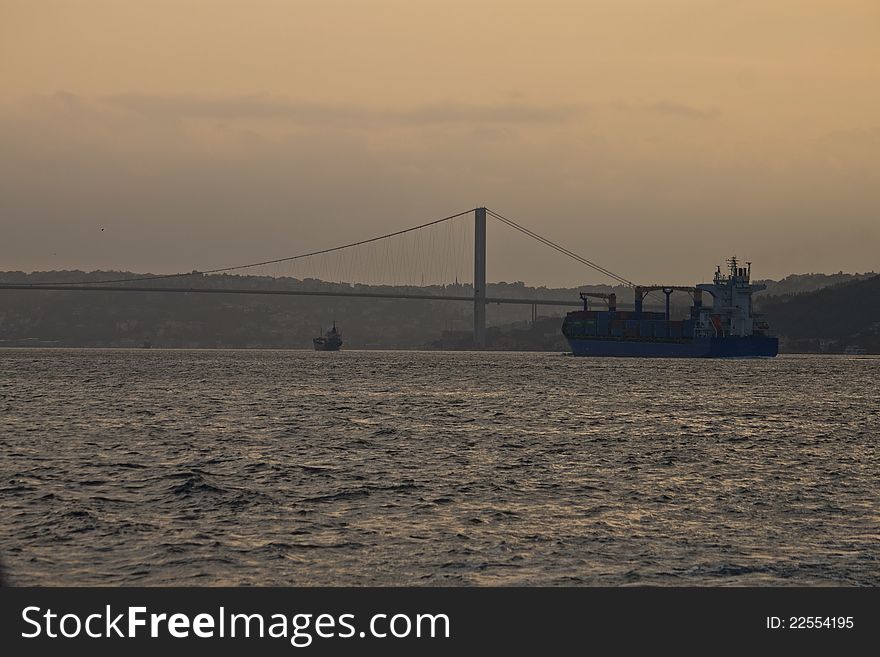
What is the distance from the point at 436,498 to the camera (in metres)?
28.5

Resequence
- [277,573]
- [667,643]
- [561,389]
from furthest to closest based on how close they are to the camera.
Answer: [561,389] → [277,573] → [667,643]

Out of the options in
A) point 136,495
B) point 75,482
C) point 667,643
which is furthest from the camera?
point 75,482

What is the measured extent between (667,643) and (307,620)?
185 inches

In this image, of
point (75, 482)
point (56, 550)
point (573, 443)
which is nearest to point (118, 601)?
point (56, 550)

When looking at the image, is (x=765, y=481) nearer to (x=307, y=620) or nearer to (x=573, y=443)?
(x=573, y=443)

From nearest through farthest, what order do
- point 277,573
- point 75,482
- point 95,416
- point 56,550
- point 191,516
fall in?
point 277,573, point 56,550, point 191,516, point 75,482, point 95,416

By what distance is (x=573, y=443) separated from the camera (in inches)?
1740

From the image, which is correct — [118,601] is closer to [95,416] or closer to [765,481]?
[765,481]

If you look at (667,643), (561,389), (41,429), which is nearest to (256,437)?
(41,429)

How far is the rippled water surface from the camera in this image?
20.1 meters

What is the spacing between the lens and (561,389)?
92.6 metres

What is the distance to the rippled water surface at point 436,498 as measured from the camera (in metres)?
20.1

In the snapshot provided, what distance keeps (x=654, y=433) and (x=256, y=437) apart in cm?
1682

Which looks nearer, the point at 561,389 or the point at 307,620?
the point at 307,620
